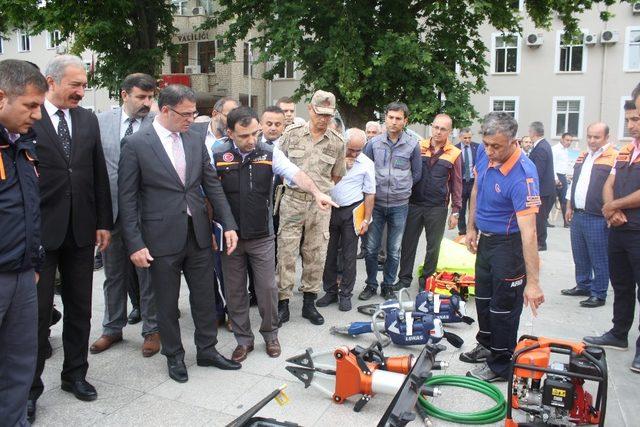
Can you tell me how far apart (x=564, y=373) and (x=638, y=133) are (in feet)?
7.77

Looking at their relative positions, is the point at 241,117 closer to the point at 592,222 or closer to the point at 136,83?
the point at 136,83

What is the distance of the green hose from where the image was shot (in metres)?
3.35

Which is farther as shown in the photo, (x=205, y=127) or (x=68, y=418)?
(x=205, y=127)

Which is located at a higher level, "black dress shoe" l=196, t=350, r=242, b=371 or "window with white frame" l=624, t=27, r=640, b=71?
"window with white frame" l=624, t=27, r=640, b=71

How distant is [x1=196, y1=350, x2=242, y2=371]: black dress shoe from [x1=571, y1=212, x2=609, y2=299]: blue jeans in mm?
4165

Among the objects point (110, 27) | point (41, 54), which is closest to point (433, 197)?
point (110, 27)

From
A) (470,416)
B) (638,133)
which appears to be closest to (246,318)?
(470,416)

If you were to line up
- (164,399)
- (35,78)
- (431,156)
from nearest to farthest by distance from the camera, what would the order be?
(35,78)
(164,399)
(431,156)

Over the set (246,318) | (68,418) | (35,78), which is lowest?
(68,418)

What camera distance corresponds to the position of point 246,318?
4.34 metres

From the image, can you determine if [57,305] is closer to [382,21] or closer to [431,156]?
[431,156]

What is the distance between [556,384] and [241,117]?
2781mm

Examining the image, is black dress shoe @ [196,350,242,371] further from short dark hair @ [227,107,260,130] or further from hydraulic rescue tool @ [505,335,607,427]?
hydraulic rescue tool @ [505,335,607,427]

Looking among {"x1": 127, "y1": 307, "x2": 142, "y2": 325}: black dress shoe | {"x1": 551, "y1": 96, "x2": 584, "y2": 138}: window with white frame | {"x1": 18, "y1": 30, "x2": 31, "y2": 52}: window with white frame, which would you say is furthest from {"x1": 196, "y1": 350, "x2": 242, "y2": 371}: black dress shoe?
{"x1": 18, "y1": 30, "x2": 31, "y2": 52}: window with white frame
